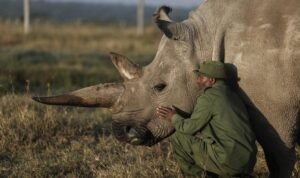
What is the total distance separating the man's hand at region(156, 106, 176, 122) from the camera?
6.15m

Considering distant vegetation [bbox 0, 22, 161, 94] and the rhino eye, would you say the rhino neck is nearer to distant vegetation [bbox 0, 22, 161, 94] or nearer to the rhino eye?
the rhino eye

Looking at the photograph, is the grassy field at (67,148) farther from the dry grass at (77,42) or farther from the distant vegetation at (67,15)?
the distant vegetation at (67,15)

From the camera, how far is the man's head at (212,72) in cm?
588

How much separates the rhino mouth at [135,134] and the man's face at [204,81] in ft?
2.10

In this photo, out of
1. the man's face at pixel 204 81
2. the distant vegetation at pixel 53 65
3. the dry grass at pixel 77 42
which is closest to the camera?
the man's face at pixel 204 81

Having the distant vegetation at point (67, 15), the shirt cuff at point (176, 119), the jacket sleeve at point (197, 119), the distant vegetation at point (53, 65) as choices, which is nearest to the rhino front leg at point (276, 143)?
the jacket sleeve at point (197, 119)

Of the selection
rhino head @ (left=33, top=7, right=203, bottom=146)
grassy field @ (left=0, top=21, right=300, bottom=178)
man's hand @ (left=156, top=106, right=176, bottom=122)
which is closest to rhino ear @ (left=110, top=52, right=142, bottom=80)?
rhino head @ (left=33, top=7, right=203, bottom=146)

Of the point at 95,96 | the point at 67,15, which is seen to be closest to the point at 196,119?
the point at 95,96

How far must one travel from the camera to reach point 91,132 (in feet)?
30.2

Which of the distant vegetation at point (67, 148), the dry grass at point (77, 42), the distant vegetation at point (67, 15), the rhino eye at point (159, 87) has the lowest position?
the distant vegetation at point (67, 15)

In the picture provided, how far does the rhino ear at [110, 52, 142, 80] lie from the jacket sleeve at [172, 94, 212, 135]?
61cm

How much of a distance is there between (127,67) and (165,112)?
578 millimetres

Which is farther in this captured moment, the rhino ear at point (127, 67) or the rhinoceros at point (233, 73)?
the rhino ear at point (127, 67)

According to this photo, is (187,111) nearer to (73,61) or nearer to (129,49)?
(73,61)
